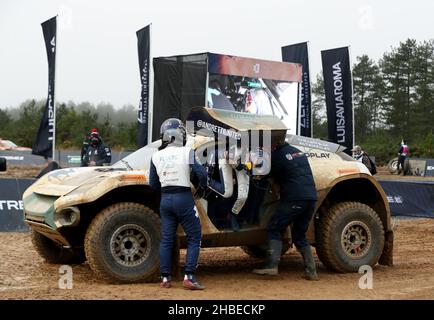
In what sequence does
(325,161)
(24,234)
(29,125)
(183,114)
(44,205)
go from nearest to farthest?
(44,205), (325,161), (24,234), (183,114), (29,125)

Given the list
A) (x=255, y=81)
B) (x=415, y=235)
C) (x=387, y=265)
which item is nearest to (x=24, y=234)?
(x=387, y=265)

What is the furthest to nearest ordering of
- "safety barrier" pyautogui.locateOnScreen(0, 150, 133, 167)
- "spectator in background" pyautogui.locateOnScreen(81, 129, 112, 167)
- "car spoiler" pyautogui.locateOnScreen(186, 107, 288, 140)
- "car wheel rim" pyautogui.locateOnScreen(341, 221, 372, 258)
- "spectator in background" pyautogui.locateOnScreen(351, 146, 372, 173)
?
"safety barrier" pyautogui.locateOnScreen(0, 150, 133, 167) → "spectator in background" pyautogui.locateOnScreen(351, 146, 372, 173) → "spectator in background" pyautogui.locateOnScreen(81, 129, 112, 167) → "car wheel rim" pyautogui.locateOnScreen(341, 221, 372, 258) → "car spoiler" pyautogui.locateOnScreen(186, 107, 288, 140)

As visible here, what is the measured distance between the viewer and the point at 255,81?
19.3m

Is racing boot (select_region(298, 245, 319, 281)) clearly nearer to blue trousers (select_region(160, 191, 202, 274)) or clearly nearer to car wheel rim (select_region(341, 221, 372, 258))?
car wheel rim (select_region(341, 221, 372, 258))

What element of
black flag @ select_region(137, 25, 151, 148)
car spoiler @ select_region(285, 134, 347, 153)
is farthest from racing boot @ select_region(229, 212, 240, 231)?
black flag @ select_region(137, 25, 151, 148)

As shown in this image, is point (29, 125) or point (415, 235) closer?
point (415, 235)

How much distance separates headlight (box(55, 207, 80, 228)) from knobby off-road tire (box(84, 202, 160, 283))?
191mm

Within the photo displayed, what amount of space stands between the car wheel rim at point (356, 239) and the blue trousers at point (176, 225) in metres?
2.36

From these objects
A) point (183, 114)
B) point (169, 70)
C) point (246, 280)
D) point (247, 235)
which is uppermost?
point (169, 70)

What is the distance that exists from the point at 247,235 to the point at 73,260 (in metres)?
2.57

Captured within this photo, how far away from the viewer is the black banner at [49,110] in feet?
60.0

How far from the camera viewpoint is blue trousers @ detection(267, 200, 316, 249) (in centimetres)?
796

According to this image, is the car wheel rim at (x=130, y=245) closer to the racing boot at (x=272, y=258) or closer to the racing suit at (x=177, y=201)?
the racing suit at (x=177, y=201)

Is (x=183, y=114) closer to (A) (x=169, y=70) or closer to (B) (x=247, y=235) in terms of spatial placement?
(A) (x=169, y=70)
